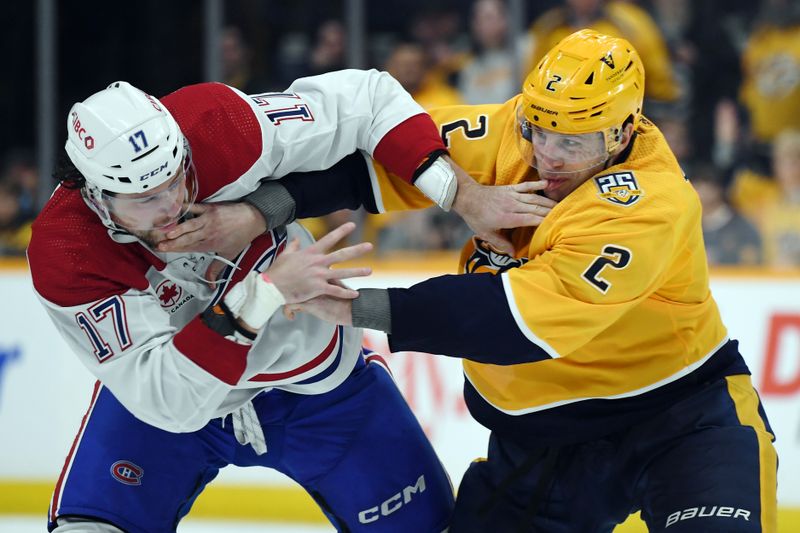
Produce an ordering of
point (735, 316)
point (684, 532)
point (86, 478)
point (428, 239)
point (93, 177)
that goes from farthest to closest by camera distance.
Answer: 1. point (428, 239)
2. point (735, 316)
3. point (86, 478)
4. point (684, 532)
5. point (93, 177)

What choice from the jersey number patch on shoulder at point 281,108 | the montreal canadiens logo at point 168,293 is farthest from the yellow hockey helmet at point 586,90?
the montreal canadiens logo at point 168,293

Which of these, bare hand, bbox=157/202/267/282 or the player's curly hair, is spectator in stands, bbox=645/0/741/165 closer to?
bare hand, bbox=157/202/267/282

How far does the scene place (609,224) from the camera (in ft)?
8.38

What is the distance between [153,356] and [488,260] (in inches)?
35.0

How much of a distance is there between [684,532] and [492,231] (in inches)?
32.7

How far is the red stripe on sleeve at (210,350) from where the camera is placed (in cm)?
242

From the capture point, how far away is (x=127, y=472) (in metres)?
2.87

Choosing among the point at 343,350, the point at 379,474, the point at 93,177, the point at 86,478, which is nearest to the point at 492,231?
the point at 343,350

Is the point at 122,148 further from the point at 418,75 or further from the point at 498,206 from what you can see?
the point at 418,75

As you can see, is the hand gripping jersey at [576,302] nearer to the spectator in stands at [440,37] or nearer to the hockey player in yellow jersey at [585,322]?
the hockey player in yellow jersey at [585,322]

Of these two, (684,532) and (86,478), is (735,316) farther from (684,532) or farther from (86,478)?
(86,478)

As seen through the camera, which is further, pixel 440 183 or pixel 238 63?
pixel 238 63

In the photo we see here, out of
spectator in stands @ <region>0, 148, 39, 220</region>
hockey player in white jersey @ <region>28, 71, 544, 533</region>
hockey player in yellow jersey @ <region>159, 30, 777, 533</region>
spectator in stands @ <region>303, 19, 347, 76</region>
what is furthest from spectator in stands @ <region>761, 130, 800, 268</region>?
spectator in stands @ <region>0, 148, 39, 220</region>

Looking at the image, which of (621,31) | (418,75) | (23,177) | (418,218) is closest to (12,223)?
(23,177)
